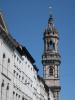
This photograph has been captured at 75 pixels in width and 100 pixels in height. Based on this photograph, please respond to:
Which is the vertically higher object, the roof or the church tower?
the church tower

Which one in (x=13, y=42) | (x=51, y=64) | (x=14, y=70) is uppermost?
(x=51, y=64)

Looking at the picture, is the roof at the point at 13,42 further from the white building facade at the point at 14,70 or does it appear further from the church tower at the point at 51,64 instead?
the church tower at the point at 51,64

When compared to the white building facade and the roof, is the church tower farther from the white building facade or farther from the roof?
the roof

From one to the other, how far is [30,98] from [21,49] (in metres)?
13.1

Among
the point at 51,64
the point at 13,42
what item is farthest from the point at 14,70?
the point at 51,64

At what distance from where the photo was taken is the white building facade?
190 feet

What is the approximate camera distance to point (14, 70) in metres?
65.2

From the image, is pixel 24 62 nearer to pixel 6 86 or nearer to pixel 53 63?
pixel 6 86

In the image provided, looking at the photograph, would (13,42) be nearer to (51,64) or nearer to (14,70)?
(14,70)

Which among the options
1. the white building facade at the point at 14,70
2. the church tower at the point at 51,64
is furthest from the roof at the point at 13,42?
the church tower at the point at 51,64

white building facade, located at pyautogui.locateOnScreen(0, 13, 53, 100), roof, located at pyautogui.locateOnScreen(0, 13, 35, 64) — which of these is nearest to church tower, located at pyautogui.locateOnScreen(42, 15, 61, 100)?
white building facade, located at pyautogui.locateOnScreen(0, 13, 53, 100)

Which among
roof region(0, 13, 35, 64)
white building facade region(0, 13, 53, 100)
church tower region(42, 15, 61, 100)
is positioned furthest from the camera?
church tower region(42, 15, 61, 100)

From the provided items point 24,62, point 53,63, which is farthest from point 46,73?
point 24,62

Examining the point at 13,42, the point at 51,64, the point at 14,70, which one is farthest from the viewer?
the point at 51,64
